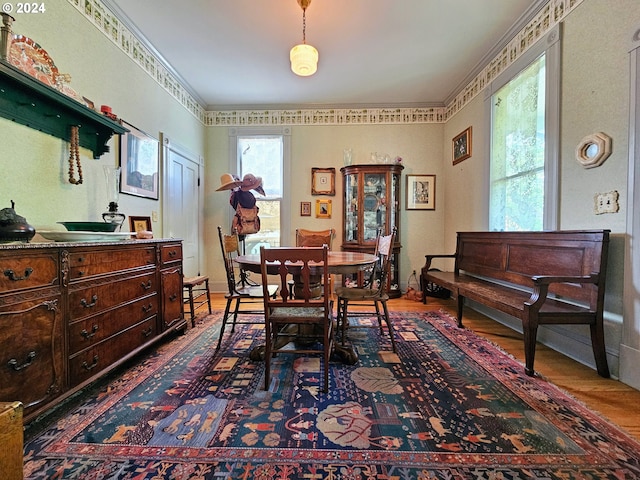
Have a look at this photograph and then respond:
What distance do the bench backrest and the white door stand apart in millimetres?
3545

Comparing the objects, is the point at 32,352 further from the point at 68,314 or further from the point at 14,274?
the point at 14,274

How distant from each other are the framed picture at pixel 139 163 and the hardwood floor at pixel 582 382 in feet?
12.1

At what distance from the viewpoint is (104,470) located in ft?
3.84

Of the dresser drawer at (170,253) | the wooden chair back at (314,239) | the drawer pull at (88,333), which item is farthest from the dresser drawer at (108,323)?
the wooden chair back at (314,239)

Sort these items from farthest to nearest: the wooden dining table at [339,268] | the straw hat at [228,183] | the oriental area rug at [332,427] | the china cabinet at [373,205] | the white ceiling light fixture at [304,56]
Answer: the china cabinet at [373,205] < the straw hat at [228,183] < the white ceiling light fixture at [304,56] < the wooden dining table at [339,268] < the oriental area rug at [332,427]

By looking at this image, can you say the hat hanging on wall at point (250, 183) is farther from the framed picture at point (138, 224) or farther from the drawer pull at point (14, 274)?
the drawer pull at point (14, 274)

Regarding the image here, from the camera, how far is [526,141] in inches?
111

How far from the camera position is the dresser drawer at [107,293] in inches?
61.7

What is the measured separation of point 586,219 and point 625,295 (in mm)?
592

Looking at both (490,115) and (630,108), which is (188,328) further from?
(490,115)

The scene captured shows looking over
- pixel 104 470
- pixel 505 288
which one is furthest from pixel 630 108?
pixel 104 470

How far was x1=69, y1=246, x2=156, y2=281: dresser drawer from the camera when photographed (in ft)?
5.10

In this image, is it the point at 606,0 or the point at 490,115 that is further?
the point at 490,115

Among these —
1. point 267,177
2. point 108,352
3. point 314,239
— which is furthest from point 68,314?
point 267,177
